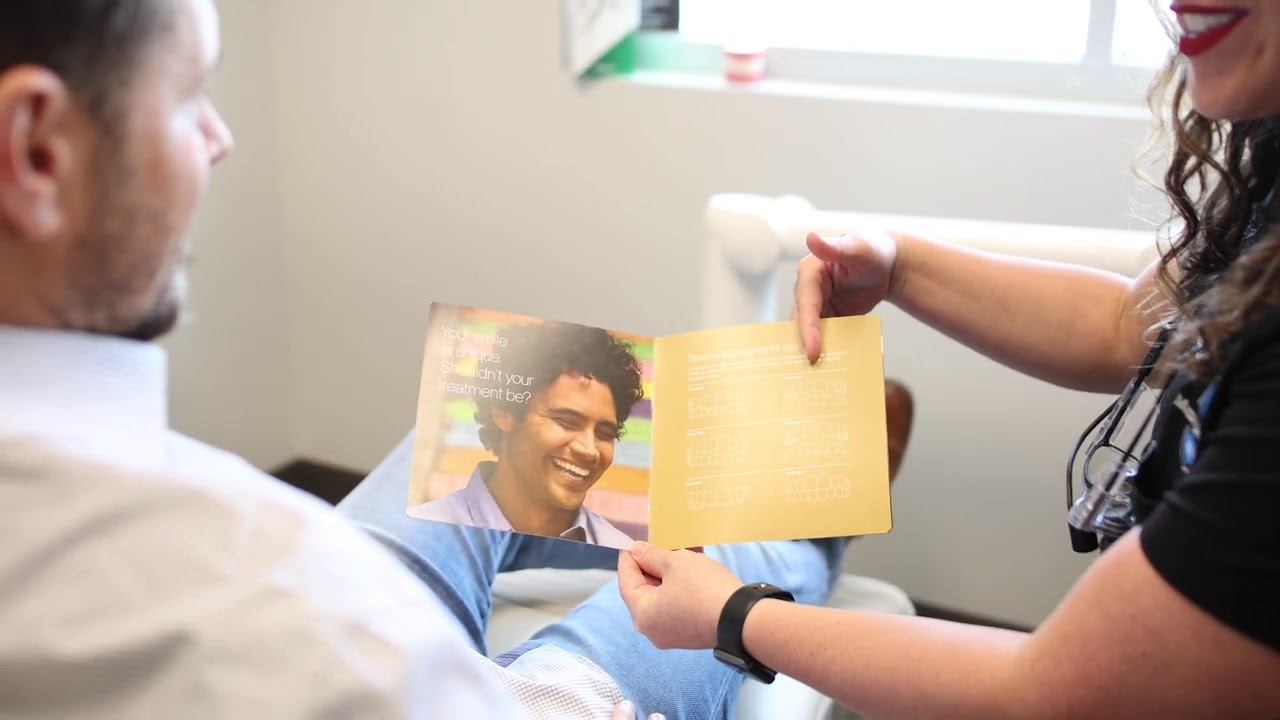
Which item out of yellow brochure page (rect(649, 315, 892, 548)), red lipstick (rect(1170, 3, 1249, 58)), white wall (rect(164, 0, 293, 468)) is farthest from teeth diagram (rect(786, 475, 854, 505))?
white wall (rect(164, 0, 293, 468))

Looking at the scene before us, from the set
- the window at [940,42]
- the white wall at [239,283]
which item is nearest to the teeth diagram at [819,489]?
the window at [940,42]

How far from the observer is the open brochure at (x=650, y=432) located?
1.04 meters

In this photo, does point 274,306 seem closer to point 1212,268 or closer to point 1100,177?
point 1100,177

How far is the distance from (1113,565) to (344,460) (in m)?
1.91

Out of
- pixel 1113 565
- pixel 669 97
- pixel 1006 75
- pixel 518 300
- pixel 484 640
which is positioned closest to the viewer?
pixel 1113 565

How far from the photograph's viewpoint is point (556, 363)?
111 centimetres

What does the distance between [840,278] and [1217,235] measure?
0.34 m

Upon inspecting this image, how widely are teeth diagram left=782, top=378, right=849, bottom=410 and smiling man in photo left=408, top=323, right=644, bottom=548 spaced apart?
0.14 m

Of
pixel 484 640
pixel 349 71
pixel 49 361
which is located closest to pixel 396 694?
pixel 49 361

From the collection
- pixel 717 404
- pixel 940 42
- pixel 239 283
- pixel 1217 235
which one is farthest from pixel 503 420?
pixel 239 283

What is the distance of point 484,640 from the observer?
1.23 m

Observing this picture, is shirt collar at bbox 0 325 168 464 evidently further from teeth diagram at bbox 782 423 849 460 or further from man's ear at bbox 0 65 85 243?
teeth diagram at bbox 782 423 849 460

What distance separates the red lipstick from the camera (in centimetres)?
84

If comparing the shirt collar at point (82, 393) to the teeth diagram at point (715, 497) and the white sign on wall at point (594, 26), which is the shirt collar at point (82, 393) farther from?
the white sign on wall at point (594, 26)
